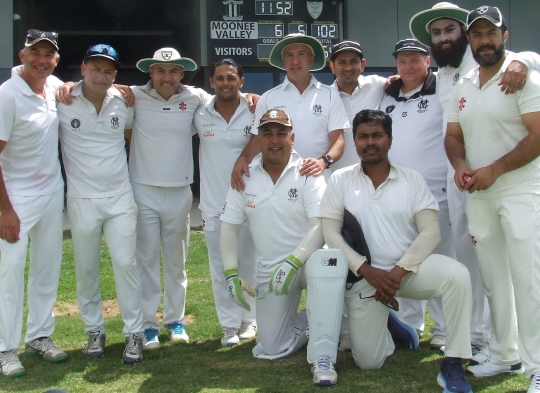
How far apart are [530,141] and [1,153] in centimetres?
351

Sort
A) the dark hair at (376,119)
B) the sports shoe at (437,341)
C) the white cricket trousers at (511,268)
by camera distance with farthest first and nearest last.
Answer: the sports shoe at (437,341), the dark hair at (376,119), the white cricket trousers at (511,268)

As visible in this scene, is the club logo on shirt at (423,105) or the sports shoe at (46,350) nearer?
the sports shoe at (46,350)

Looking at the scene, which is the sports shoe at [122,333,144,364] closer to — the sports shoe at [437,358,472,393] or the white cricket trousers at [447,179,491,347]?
the sports shoe at [437,358,472,393]

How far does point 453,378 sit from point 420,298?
1.82ft

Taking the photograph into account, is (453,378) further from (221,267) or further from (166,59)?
(166,59)

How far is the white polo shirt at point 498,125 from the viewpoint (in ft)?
13.4

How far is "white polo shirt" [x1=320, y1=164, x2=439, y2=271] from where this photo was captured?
172 inches

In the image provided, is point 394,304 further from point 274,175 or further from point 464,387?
point 274,175

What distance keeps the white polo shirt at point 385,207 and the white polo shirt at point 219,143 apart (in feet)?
3.98

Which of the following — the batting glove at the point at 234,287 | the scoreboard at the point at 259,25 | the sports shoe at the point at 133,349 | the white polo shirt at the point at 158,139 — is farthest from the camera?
the scoreboard at the point at 259,25

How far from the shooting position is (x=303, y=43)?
539 cm

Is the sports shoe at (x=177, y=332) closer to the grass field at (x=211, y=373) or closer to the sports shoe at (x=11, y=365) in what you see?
the grass field at (x=211, y=373)

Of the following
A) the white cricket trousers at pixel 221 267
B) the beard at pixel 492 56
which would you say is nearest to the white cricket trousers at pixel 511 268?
the beard at pixel 492 56

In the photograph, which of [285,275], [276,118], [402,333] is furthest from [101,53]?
[402,333]
